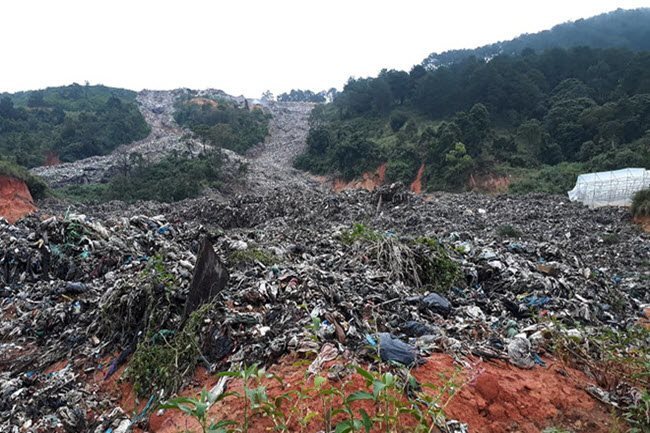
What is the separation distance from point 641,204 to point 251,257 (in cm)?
1106

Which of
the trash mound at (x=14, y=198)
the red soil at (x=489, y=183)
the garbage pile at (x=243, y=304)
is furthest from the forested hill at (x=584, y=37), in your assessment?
→ the garbage pile at (x=243, y=304)

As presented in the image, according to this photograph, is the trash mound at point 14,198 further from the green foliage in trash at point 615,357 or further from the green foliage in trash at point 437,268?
the green foliage in trash at point 615,357

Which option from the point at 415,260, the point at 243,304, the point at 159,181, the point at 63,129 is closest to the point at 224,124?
the point at 63,129

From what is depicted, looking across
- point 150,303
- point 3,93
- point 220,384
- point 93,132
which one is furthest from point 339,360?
point 3,93

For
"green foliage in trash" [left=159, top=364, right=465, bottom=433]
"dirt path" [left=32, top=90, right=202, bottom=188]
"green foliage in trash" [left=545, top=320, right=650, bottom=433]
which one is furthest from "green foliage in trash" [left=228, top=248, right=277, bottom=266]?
"dirt path" [left=32, top=90, right=202, bottom=188]

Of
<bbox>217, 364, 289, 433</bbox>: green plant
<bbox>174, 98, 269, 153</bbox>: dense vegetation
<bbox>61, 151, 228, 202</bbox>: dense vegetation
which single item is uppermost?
<bbox>174, 98, 269, 153</bbox>: dense vegetation

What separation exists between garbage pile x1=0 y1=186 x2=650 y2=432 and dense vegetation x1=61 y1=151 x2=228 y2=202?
42.1ft

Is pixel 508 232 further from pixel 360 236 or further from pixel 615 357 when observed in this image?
pixel 615 357

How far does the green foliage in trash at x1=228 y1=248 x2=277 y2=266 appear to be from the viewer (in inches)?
175

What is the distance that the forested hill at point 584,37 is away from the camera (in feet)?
168

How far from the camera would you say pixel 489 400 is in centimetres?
238

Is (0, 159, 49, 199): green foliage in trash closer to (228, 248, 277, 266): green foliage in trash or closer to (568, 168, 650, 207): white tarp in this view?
(228, 248, 277, 266): green foliage in trash

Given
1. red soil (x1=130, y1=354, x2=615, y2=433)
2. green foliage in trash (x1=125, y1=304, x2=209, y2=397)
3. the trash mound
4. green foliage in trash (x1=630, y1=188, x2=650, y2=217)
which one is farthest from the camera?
the trash mound

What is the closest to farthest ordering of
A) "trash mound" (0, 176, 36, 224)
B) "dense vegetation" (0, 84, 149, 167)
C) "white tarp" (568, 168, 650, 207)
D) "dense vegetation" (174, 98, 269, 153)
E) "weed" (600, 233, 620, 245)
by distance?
"weed" (600, 233, 620, 245) < "trash mound" (0, 176, 36, 224) < "white tarp" (568, 168, 650, 207) < "dense vegetation" (0, 84, 149, 167) < "dense vegetation" (174, 98, 269, 153)
